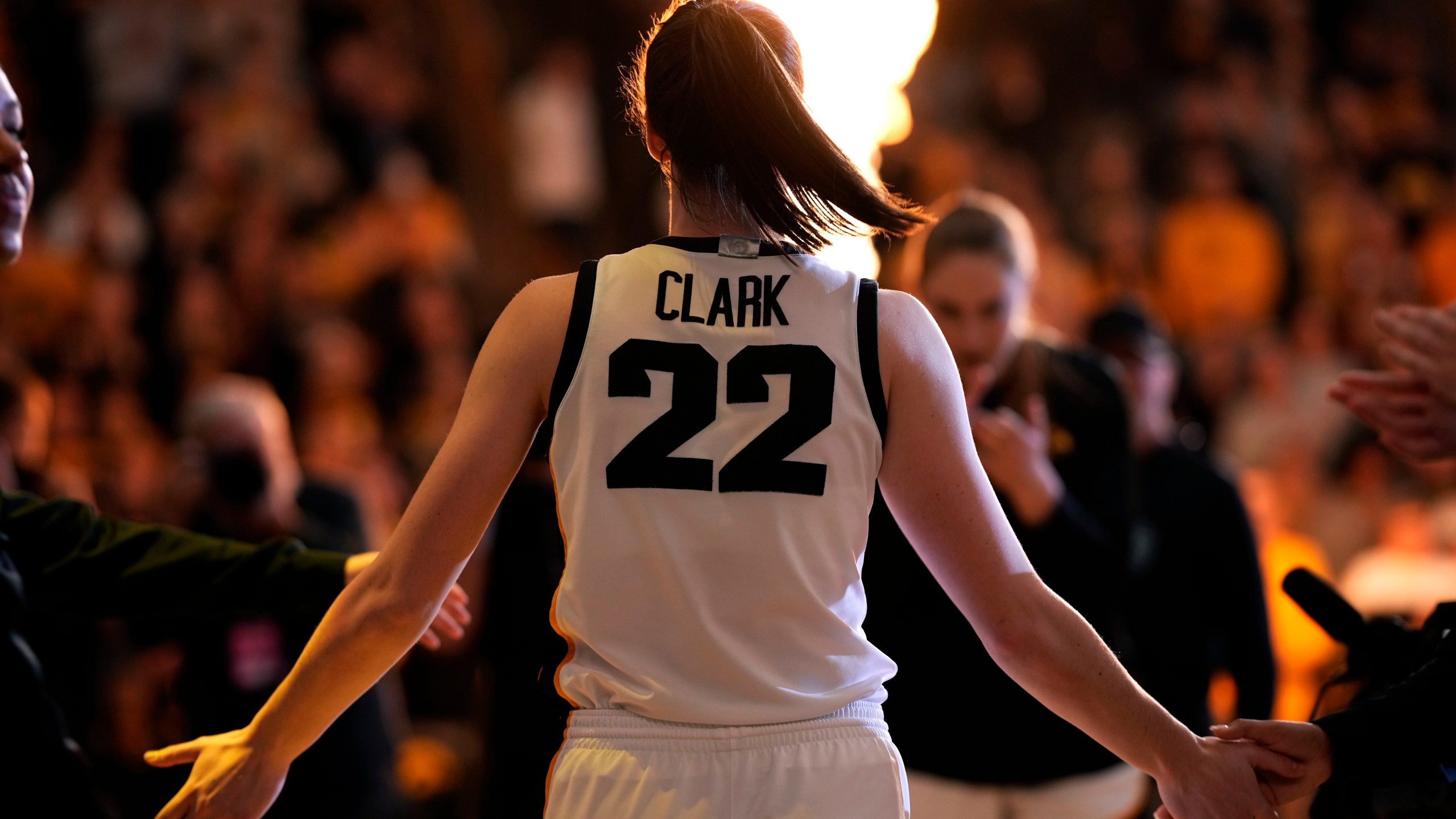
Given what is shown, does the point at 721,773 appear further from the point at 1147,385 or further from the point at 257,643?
the point at 1147,385

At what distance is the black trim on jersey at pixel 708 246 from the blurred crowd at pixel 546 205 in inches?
187

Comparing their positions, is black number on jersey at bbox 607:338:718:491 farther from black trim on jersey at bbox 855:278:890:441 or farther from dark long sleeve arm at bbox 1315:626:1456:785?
dark long sleeve arm at bbox 1315:626:1456:785

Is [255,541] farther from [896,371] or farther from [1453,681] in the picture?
[1453,681]

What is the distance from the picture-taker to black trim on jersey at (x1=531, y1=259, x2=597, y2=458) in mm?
1947

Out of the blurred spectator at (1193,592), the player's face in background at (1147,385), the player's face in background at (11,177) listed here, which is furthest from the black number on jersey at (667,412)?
the player's face in background at (1147,385)

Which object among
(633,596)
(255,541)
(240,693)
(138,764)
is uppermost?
(633,596)

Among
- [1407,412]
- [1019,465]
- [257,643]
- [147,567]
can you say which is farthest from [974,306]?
[257,643]

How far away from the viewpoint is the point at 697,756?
74.9 inches

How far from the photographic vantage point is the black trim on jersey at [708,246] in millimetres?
2012

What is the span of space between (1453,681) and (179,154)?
9605mm

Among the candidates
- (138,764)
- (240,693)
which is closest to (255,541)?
(240,693)

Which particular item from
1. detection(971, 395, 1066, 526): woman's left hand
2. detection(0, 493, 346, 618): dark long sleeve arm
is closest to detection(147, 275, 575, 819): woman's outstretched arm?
detection(0, 493, 346, 618): dark long sleeve arm

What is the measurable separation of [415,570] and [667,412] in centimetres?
48

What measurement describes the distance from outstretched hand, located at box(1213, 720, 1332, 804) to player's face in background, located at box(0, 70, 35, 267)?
243 centimetres
